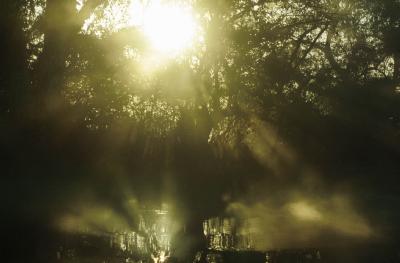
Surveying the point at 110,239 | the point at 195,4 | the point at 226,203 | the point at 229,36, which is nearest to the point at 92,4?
the point at 195,4

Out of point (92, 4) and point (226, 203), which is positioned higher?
point (92, 4)

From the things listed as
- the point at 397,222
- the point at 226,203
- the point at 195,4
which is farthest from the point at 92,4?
the point at 397,222

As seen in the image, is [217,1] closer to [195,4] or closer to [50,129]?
[195,4]

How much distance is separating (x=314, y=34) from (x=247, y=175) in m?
9.44

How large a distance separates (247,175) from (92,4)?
13.2 metres

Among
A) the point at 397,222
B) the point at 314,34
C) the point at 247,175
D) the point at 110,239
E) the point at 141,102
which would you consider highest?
the point at 314,34

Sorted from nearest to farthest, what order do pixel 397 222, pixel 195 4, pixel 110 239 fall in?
1. pixel 110 239
2. pixel 397 222
3. pixel 195 4

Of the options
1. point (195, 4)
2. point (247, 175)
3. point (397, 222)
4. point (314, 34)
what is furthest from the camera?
point (314, 34)

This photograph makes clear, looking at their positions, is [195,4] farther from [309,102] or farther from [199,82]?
[309,102]

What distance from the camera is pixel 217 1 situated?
24016mm

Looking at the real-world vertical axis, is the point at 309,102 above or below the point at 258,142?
above

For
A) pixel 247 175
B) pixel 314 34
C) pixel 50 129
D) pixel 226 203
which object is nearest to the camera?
pixel 226 203

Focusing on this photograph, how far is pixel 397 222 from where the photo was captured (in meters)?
14.1

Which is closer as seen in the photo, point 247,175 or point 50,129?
point 50,129
